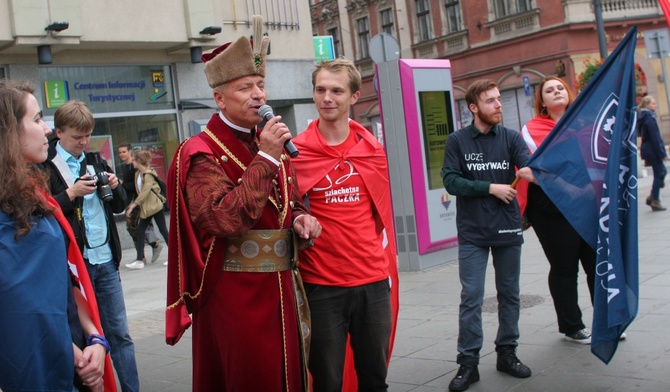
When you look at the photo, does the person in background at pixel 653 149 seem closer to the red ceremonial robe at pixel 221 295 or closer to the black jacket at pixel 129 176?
the black jacket at pixel 129 176

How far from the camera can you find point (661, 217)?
12.9 meters

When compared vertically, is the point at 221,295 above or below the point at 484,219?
below

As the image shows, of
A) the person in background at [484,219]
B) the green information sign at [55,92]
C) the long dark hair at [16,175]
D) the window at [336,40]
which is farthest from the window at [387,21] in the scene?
the long dark hair at [16,175]

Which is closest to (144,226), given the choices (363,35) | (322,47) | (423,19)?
(322,47)

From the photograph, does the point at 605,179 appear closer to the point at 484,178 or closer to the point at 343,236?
the point at 484,178

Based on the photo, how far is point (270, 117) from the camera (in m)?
3.35

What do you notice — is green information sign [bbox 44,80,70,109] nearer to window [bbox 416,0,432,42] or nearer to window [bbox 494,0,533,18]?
window [bbox 494,0,533,18]

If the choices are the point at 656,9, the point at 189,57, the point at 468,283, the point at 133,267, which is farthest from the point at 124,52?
the point at 656,9

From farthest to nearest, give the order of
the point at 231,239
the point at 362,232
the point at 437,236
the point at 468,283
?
the point at 437,236
the point at 468,283
the point at 362,232
the point at 231,239

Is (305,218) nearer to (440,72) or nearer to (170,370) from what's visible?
(170,370)

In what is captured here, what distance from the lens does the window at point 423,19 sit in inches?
1548

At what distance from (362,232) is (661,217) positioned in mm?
10079

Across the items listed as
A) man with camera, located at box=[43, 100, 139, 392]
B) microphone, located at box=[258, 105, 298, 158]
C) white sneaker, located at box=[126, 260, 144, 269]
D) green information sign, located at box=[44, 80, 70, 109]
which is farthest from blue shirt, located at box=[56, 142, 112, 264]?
green information sign, located at box=[44, 80, 70, 109]

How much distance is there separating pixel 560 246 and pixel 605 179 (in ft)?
3.93
